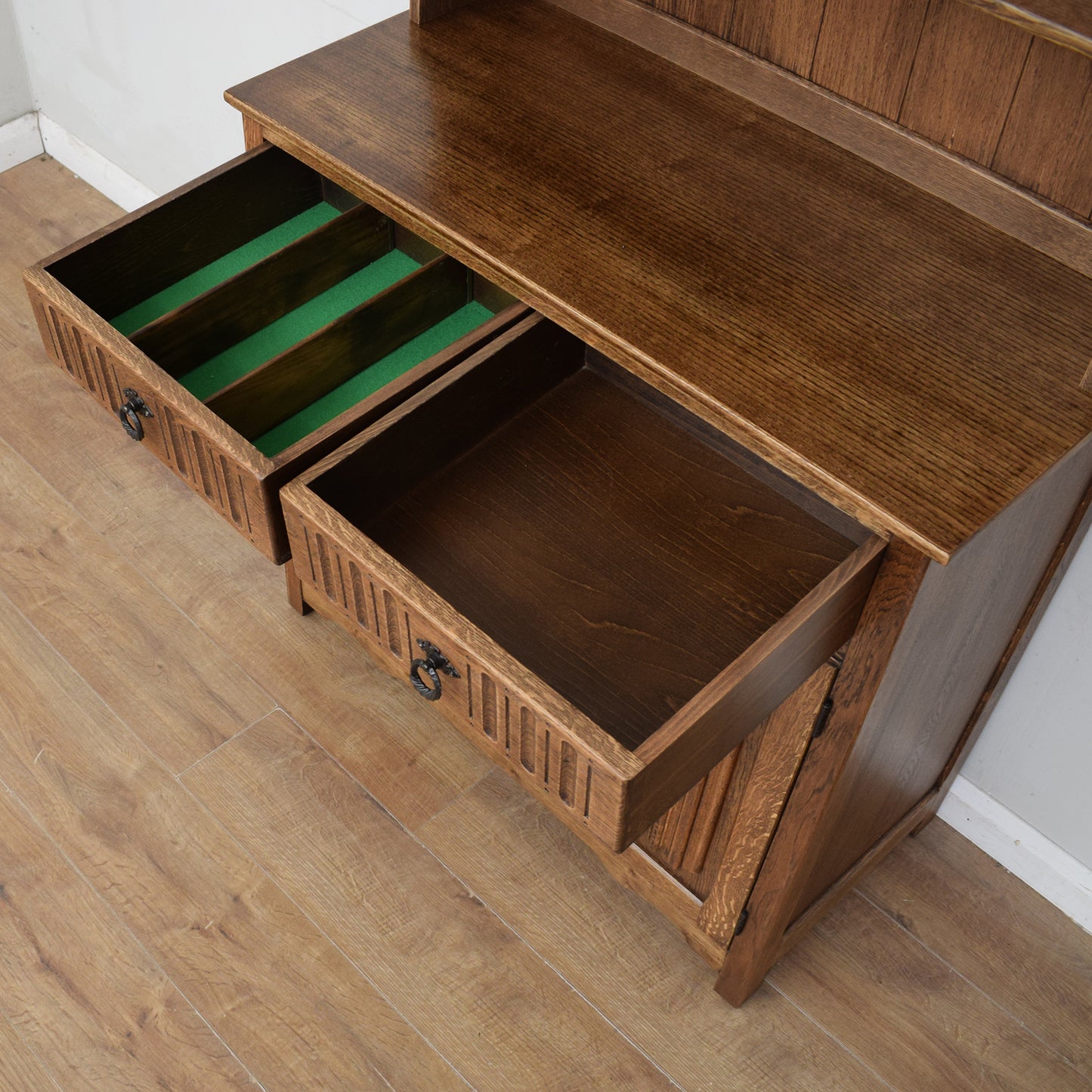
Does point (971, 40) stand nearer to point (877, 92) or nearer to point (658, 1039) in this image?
point (877, 92)

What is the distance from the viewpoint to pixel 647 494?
1.19m

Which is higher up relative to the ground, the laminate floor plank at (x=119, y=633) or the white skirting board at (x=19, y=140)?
the white skirting board at (x=19, y=140)

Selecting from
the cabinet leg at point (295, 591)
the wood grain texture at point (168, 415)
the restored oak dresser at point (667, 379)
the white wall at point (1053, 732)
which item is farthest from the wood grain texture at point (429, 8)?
the white wall at point (1053, 732)

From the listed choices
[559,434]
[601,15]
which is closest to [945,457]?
[559,434]

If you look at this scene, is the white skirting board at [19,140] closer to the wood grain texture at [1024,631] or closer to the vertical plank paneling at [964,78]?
the vertical plank paneling at [964,78]

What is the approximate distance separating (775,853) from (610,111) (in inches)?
28.9

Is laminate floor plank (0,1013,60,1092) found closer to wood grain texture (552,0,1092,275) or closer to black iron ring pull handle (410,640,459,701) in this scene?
black iron ring pull handle (410,640,459,701)

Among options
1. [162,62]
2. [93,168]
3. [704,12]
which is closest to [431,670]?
[704,12]

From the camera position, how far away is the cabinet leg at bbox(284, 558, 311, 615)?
1.68m

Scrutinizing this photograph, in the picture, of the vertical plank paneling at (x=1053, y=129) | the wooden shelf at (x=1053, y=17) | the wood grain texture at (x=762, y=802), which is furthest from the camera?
the wood grain texture at (x=762, y=802)

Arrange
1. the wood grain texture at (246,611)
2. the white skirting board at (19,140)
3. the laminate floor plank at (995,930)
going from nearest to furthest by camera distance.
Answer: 1. the laminate floor plank at (995,930)
2. the wood grain texture at (246,611)
3. the white skirting board at (19,140)

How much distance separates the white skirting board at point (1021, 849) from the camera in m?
1.49

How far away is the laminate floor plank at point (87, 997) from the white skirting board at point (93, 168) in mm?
1314

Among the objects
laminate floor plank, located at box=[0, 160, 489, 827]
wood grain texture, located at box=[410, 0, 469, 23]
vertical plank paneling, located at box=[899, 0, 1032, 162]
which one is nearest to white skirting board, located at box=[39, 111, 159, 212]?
laminate floor plank, located at box=[0, 160, 489, 827]
